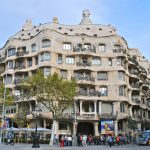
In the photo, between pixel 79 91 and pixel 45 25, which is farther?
pixel 45 25

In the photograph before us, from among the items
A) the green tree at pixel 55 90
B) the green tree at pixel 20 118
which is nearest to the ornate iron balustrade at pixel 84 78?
the green tree at pixel 20 118

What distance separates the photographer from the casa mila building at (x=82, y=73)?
60469mm

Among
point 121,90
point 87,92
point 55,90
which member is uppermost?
point 121,90

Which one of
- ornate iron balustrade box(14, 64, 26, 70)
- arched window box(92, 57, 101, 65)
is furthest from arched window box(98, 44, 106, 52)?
ornate iron balustrade box(14, 64, 26, 70)

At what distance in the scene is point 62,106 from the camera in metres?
44.2

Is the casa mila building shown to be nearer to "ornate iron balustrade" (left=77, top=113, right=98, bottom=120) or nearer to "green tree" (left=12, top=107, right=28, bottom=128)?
"ornate iron balustrade" (left=77, top=113, right=98, bottom=120)

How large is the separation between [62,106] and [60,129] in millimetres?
17209

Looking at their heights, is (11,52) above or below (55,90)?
above

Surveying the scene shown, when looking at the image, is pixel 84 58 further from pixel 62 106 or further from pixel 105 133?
pixel 62 106

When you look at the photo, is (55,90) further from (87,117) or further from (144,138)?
(87,117)

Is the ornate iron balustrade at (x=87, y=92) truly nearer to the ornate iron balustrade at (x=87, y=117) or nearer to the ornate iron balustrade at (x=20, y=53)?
the ornate iron balustrade at (x=87, y=117)

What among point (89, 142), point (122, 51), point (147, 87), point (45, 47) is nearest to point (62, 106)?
point (89, 142)

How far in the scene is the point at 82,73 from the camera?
211 feet

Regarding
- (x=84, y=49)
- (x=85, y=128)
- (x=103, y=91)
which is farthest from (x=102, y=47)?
(x=85, y=128)
